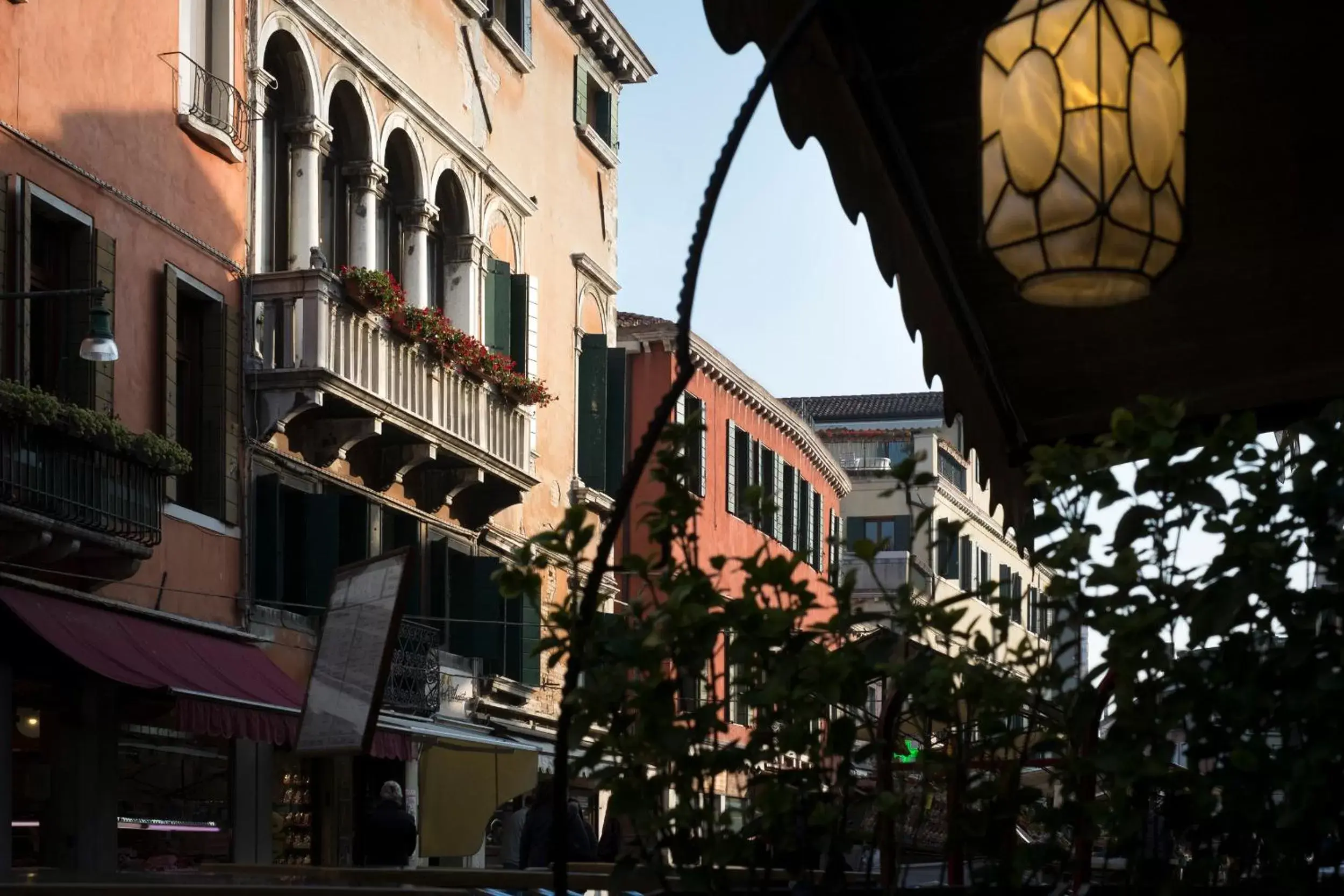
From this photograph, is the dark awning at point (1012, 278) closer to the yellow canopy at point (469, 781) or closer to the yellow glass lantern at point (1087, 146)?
the yellow glass lantern at point (1087, 146)

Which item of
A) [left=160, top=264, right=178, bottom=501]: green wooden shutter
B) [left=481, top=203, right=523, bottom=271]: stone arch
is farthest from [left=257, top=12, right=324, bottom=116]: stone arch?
[left=481, top=203, right=523, bottom=271]: stone arch

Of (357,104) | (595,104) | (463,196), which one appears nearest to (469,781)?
(357,104)

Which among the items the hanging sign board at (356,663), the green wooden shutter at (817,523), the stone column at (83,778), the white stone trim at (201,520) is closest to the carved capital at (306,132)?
the white stone trim at (201,520)

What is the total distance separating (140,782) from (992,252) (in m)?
12.5

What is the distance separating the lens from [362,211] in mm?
18797

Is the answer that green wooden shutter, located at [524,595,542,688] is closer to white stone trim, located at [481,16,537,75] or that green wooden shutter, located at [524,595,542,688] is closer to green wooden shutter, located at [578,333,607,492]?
green wooden shutter, located at [578,333,607,492]

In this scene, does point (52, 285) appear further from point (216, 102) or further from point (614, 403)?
point (614, 403)

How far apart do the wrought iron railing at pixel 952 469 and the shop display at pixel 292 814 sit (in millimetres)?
32214

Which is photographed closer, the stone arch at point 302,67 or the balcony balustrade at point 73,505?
the balcony balustrade at point 73,505

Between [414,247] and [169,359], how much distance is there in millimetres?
5037

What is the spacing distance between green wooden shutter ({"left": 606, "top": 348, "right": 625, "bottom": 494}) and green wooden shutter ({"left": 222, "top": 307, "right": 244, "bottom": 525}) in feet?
27.9

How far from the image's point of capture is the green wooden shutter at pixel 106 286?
14.3 meters

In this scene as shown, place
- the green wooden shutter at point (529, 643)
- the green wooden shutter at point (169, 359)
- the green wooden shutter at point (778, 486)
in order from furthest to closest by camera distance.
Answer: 1. the green wooden shutter at point (778, 486)
2. the green wooden shutter at point (529, 643)
3. the green wooden shutter at point (169, 359)

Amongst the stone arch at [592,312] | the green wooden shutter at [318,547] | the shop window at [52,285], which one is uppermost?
the stone arch at [592,312]
